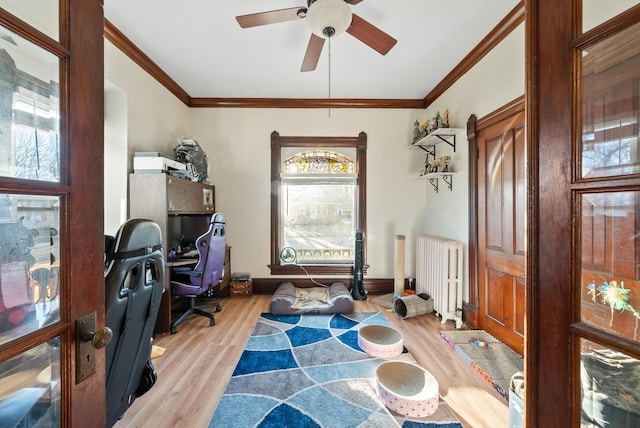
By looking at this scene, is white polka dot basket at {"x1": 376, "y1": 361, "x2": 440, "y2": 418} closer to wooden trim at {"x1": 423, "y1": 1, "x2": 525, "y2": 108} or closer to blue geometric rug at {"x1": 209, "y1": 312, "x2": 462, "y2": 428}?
blue geometric rug at {"x1": 209, "y1": 312, "x2": 462, "y2": 428}

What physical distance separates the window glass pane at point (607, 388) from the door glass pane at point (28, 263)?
3.98 feet

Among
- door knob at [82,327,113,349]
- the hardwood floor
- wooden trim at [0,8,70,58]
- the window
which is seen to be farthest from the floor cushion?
wooden trim at [0,8,70,58]

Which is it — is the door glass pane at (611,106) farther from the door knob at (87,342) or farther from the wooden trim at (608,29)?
the door knob at (87,342)

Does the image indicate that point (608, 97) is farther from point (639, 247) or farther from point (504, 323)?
point (504, 323)

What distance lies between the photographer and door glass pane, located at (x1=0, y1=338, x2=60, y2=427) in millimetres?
477

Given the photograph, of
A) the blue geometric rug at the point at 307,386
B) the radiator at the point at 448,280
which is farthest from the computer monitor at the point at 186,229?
the radiator at the point at 448,280

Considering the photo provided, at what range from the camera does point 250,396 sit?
159 centimetres

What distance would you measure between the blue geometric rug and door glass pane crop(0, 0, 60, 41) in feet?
5.89

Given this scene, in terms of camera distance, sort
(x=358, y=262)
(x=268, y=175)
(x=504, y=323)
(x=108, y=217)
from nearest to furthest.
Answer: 1. (x=504, y=323)
2. (x=108, y=217)
3. (x=358, y=262)
4. (x=268, y=175)

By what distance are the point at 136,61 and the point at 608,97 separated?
334cm

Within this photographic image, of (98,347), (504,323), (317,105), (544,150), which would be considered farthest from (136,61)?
(504,323)

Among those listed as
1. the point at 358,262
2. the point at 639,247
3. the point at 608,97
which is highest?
the point at 608,97

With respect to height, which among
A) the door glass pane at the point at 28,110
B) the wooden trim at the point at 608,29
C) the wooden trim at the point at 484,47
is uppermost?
the wooden trim at the point at 484,47

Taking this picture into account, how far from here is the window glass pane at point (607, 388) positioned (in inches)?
21.7
